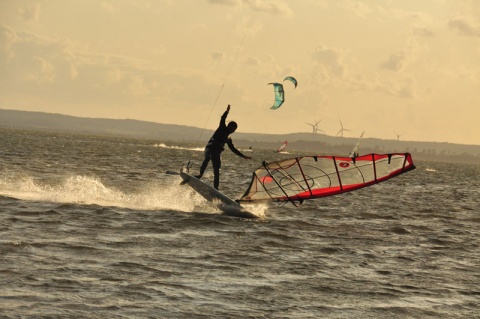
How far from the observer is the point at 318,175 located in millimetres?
17391

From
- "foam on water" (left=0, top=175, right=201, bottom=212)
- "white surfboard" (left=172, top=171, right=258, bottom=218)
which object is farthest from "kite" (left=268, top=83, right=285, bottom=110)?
"white surfboard" (left=172, top=171, right=258, bottom=218)

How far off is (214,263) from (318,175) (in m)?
6.57

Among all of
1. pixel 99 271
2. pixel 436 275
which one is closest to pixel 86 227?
pixel 99 271

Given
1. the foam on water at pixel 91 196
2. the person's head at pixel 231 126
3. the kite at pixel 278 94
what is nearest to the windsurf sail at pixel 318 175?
the person's head at pixel 231 126

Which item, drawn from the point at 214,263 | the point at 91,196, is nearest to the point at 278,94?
the point at 91,196

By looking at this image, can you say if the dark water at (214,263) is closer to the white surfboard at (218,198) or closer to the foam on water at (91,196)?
the foam on water at (91,196)

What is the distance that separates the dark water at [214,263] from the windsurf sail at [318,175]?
77 cm

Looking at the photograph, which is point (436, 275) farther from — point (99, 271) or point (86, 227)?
point (86, 227)

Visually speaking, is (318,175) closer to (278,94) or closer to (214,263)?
(214,263)

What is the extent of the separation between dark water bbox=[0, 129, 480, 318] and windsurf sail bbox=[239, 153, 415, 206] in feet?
2.54

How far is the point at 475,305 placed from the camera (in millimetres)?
9781

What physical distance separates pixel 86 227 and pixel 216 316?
657 cm

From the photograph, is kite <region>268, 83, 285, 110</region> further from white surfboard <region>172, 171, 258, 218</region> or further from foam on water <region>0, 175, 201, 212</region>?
white surfboard <region>172, 171, 258, 218</region>

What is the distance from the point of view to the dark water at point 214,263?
8.70m
